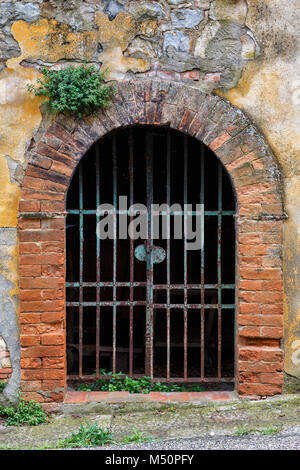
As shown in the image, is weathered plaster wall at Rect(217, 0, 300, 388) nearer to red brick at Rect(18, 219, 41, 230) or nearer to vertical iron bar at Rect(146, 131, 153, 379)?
vertical iron bar at Rect(146, 131, 153, 379)

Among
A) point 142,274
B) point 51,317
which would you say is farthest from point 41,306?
point 142,274

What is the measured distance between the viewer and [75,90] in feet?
12.7

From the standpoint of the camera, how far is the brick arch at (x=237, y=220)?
3.95 meters

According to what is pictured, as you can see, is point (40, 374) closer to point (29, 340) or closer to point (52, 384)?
point (52, 384)

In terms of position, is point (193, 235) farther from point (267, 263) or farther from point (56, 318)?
point (56, 318)

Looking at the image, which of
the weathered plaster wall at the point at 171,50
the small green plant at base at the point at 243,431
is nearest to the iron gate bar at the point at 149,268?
the weathered plaster wall at the point at 171,50

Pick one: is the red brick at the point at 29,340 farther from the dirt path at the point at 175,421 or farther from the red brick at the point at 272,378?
the red brick at the point at 272,378

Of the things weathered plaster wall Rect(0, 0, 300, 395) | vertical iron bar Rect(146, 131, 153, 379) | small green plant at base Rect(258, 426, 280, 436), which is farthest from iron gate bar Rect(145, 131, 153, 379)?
small green plant at base Rect(258, 426, 280, 436)

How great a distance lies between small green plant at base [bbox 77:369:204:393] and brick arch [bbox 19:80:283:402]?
54 centimetres

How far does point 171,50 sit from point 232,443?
9.82 ft

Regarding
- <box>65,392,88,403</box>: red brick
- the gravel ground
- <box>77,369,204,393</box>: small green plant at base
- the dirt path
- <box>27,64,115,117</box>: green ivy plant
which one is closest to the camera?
the gravel ground

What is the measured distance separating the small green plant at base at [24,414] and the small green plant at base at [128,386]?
0.50 m

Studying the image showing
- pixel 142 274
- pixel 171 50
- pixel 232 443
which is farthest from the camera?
pixel 142 274

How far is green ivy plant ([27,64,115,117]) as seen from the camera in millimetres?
3854
